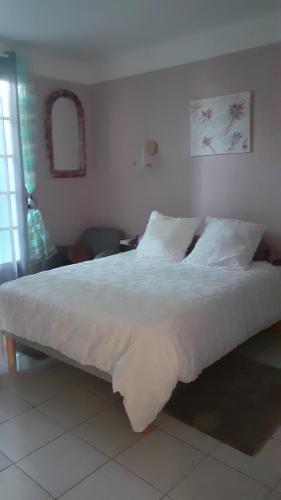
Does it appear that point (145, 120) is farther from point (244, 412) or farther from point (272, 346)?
point (244, 412)

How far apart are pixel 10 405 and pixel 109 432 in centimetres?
68

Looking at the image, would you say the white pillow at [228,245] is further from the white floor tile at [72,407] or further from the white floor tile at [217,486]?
the white floor tile at [217,486]

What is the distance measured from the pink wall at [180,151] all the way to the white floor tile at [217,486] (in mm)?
2113

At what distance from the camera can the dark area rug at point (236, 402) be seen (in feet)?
7.18

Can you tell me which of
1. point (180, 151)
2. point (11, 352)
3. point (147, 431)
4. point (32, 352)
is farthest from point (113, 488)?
point (180, 151)

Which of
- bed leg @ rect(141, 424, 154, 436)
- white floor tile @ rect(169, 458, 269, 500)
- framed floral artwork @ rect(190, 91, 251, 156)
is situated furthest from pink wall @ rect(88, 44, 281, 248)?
white floor tile @ rect(169, 458, 269, 500)

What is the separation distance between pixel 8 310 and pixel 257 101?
2.58 metres

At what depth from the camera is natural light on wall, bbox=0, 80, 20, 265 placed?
386 cm

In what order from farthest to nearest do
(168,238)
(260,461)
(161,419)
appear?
1. (168,238)
2. (161,419)
3. (260,461)

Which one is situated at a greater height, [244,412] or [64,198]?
[64,198]

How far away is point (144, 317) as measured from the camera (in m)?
2.23

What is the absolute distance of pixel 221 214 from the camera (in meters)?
3.82

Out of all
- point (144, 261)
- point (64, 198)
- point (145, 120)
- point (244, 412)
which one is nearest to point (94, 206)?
point (64, 198)

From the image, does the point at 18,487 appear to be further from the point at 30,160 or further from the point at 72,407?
the point at 30,160
